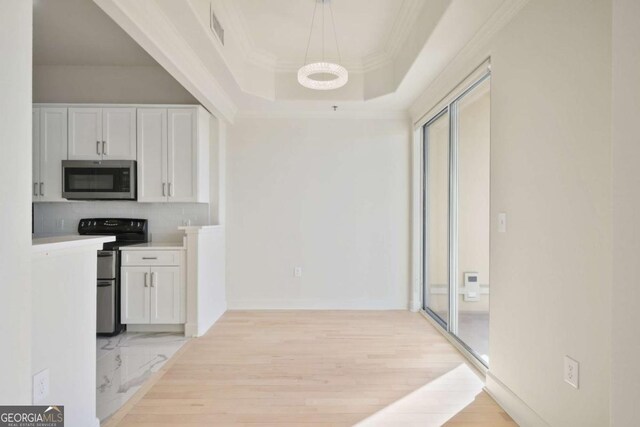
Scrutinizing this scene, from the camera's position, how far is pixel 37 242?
148 cm

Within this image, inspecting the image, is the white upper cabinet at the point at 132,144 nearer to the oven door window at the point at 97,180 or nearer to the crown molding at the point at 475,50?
the oven door window at the point at 97,180

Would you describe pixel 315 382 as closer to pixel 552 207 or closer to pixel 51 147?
pixel 552 207

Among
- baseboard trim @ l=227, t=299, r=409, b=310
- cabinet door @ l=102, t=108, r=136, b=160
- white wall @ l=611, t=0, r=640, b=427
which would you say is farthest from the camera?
baseboard trim @ l=227, t=299, r=409, b=310

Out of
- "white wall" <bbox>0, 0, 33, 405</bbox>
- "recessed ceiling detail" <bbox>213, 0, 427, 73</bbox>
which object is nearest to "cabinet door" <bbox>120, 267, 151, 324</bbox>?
"white wall" <bbox>0, 0, 33, 405</bbox>

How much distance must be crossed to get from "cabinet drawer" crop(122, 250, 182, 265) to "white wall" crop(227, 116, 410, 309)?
1078 mm

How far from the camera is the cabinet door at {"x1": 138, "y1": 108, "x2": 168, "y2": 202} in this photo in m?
3.54

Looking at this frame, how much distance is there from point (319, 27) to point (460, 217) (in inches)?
96.9

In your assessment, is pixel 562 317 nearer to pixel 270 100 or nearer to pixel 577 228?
pixel 577 228

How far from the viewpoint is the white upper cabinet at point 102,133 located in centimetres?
348

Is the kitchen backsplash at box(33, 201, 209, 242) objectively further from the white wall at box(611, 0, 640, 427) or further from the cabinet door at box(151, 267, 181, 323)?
the white wall at box(611, 0, 640, 427)

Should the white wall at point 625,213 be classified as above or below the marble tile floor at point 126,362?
above

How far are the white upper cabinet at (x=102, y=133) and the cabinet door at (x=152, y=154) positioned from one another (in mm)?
95

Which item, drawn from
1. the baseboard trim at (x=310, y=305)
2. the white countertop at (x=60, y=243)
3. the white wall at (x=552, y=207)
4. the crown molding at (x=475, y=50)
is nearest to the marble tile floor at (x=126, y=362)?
the baseboard trim at (x=310, y=305)

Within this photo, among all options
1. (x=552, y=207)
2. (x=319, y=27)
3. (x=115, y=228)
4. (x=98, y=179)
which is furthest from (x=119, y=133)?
(x=552, y=207)
